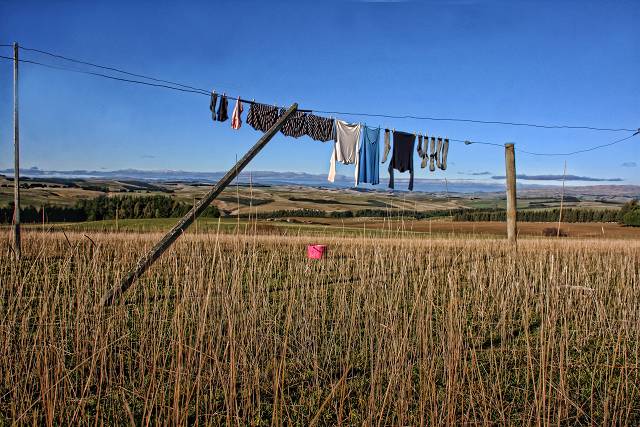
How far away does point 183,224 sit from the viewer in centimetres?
443

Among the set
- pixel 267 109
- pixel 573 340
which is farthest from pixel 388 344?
pixel 267 109

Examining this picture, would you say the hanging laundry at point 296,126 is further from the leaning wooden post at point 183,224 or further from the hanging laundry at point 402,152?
the hanging laundry at point 402,152

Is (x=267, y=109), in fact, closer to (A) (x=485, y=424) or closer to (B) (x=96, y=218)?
(A) (x=485, y=424)

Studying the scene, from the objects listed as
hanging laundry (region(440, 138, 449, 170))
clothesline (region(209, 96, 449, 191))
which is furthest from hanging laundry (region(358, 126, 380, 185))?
hanging laundry (region(440, 138, 449, 170))

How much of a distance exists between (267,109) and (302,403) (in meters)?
4.87

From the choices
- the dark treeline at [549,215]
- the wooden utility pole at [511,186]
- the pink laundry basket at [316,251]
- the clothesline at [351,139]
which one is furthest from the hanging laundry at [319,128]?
Answer: the dark treeline at [549,215]

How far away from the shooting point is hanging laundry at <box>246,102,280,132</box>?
657cm

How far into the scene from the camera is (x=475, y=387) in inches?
99.7

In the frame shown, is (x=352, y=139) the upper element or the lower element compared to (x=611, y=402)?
upper

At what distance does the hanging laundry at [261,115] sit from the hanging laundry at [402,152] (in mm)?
2351

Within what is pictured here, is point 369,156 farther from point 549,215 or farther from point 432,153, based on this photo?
point 549,215

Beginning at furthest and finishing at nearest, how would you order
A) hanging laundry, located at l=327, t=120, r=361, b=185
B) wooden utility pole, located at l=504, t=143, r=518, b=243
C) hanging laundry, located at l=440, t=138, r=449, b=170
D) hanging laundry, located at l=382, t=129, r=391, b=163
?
hanging laundry, located at l=440, t=138, r=449, b=170 → wooden utility pole, located at l=504, t=143, r=518, b=243 → hanging laundry, located at l=382, t=129, r=391, b=163 → hanging laundry, located at l=327, t=120, r=361, b=185

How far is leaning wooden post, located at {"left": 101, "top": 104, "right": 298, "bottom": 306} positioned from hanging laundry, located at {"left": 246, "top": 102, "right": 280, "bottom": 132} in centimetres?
142

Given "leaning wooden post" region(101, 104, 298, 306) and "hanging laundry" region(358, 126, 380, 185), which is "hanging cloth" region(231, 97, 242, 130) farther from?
"hanging laundry" region(358, 126, 380, 185)
